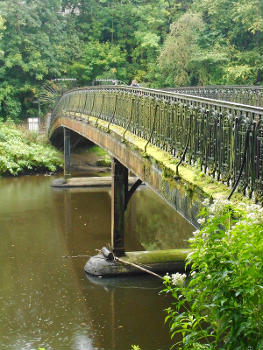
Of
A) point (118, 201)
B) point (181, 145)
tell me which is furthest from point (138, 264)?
point (181, 145)

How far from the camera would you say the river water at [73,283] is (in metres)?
9.80

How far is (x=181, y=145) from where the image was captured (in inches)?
335

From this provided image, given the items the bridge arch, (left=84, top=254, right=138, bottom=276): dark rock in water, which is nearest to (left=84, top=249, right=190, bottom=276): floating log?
(left=84, top=254, right=138, bottom=276): dark rock in water

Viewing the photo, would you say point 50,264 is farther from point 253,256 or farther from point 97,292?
point 253,256

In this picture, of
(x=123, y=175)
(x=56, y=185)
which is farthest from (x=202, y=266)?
(x=56, y=185)

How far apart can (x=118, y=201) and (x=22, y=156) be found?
14.3 m

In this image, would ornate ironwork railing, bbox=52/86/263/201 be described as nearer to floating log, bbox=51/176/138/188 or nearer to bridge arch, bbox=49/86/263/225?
bridge arch, bbox=49/86/263/225

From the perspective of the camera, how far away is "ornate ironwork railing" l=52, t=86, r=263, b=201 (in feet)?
19.6

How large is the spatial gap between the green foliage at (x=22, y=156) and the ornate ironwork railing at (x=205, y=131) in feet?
47.2

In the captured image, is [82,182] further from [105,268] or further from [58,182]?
[105,268]

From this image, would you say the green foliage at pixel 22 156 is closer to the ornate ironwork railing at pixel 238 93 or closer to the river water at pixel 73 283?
the river water at pixel 73 283

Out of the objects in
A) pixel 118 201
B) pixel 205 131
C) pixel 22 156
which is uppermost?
pixel 205 131

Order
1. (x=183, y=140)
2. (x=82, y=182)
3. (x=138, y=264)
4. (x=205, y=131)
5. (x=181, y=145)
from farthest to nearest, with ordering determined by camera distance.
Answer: (x=82, y=182) → (x=138, y=264) → (x=181, y=145) → (x=183, y=140) → (x=205, y=131)

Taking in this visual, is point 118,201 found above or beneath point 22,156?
above
